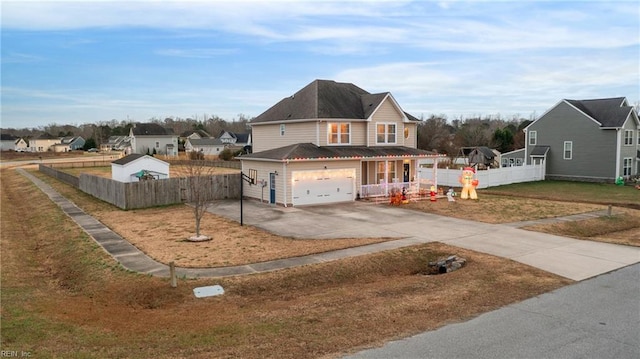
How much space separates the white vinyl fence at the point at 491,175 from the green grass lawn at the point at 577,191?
30.1 inches

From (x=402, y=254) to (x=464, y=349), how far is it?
730cm

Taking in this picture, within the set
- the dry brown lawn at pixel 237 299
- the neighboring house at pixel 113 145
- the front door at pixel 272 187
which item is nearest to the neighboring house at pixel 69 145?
the neighboring house at pixel 113 145

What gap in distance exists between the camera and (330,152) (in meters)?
28.5

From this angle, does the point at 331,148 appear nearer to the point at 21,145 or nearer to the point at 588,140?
the point at 588,140

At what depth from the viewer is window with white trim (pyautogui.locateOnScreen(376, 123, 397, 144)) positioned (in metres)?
32.3

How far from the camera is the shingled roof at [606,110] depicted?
41250 millimetres

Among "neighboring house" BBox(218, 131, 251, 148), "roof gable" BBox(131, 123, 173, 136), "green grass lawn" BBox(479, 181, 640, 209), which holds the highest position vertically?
"roof gable" BBox(131, 123, 173, 136)

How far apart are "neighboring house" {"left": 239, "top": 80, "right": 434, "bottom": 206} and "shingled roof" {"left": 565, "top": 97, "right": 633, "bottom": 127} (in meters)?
20.3

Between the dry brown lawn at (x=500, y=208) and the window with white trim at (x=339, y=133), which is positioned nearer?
the dry brown lawn at (x=500, y=208)

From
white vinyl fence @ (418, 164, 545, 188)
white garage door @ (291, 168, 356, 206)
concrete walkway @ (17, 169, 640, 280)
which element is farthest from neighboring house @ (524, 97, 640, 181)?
white garage door @ (291, 168, 356, 206)

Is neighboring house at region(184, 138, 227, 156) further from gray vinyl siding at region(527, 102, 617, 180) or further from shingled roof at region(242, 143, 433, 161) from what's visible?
shingled roof at region(242, 143, 433, 161)

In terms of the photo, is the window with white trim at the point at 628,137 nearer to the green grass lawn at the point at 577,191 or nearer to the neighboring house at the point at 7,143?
the green grass lawn at the point at 577,191

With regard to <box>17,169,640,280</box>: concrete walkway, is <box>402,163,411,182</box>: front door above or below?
above

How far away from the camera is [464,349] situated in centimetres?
785
